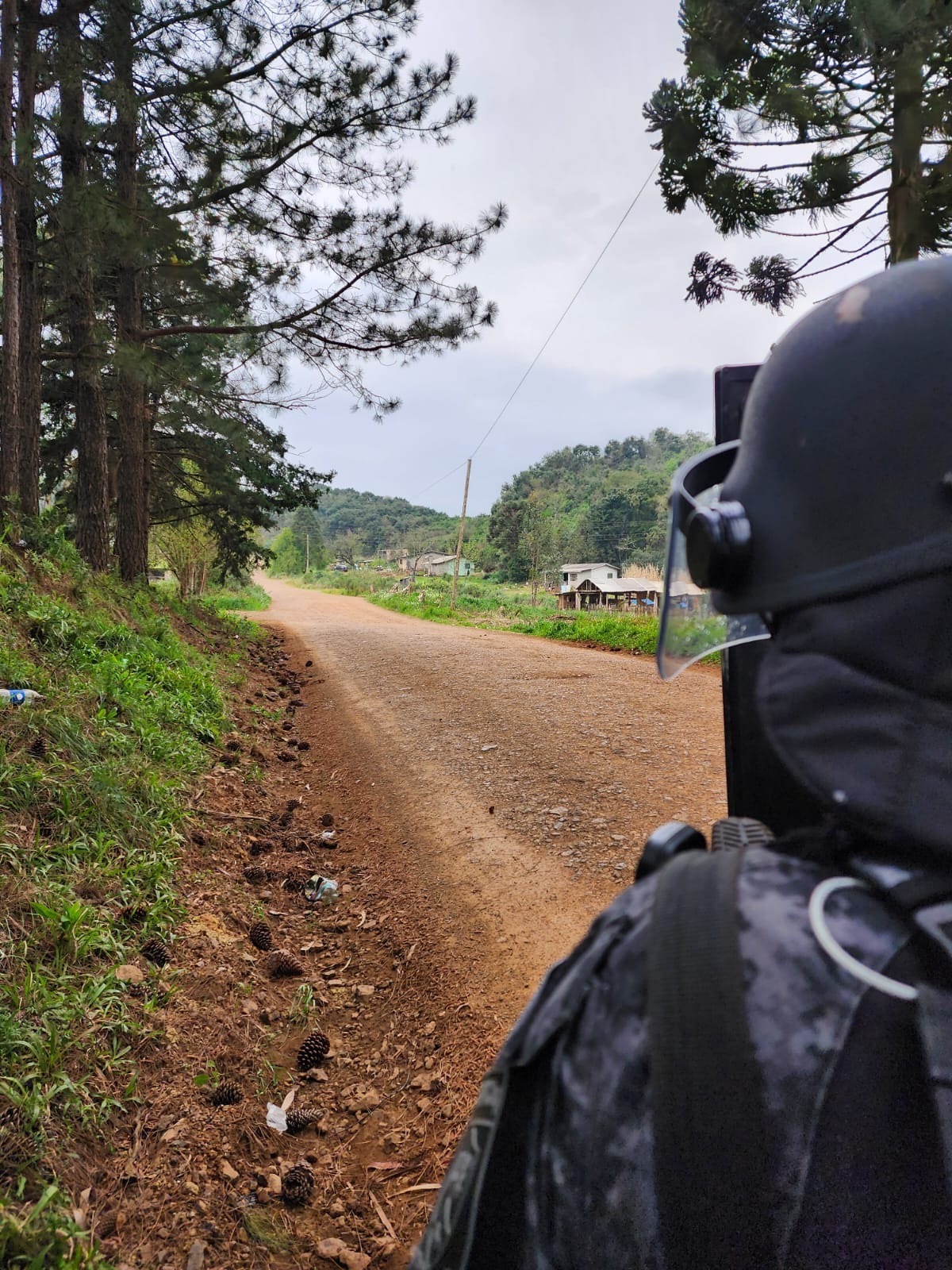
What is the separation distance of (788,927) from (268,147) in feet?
31.1

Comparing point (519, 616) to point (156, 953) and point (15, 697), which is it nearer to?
point (15, 697)

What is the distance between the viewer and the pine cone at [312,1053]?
236cm

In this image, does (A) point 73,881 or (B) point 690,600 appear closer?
(B) point 690,600

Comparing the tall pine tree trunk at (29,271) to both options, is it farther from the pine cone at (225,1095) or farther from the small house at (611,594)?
the small house at (611,594)

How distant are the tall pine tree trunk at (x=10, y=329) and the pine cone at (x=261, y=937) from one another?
18.9 feet

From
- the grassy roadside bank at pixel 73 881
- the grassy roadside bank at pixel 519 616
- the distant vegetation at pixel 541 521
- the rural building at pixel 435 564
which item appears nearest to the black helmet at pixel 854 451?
the grassy roadside bank at pixel 519 616

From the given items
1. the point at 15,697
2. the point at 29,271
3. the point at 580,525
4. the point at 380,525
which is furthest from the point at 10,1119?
the point at 380,525

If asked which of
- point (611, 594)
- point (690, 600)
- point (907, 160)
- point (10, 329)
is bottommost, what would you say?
point (690, 600)

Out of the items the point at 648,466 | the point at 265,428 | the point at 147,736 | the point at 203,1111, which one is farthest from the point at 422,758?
the point at 648,466

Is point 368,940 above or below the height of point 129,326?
below

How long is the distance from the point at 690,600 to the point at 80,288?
936 cm

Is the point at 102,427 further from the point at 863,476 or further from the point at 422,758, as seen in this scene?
the point at 863,476

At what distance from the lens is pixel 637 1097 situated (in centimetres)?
63

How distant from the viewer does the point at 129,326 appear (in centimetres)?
927
